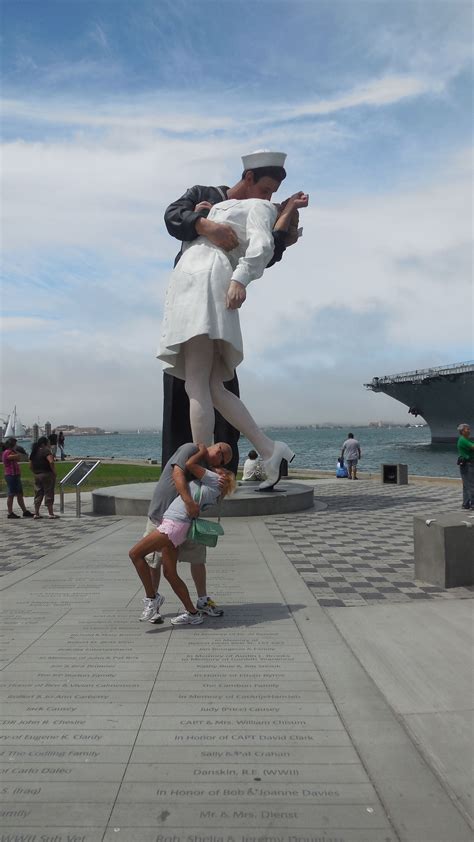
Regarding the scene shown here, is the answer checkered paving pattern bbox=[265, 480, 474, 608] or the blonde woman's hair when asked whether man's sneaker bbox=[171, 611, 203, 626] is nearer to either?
the blonde woman's hair

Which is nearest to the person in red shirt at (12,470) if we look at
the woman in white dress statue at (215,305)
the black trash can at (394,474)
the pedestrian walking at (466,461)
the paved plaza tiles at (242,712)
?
the woman in white dress statue at (215,305)

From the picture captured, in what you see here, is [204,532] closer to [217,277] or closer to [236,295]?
[236,295]

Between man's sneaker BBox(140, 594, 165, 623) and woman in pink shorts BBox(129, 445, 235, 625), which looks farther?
man's sneaker BBox(140, 594, 165, 623)

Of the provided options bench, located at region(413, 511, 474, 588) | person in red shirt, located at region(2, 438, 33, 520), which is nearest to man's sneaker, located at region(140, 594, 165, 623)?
bench, located at region(413, 511, 474, 588)

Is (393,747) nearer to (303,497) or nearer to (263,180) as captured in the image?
(263,180)

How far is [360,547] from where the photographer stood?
8328mm

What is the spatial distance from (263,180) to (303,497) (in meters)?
5.71

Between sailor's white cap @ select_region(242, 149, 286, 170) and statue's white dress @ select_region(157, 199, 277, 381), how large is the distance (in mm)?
700

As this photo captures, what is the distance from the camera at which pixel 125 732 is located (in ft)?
10.4

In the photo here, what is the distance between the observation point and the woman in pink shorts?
471cm

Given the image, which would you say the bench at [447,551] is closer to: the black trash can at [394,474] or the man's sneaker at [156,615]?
the man's sneaker at [156,615]

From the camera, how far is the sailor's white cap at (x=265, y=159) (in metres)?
9.34

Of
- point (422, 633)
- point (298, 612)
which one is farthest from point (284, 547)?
point (422, 633)

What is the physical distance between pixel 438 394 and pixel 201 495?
Result: 210 feet
